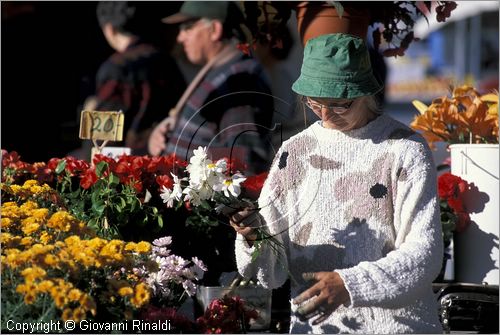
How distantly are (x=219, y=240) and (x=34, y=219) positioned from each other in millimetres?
978

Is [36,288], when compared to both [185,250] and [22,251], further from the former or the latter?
[185,250]

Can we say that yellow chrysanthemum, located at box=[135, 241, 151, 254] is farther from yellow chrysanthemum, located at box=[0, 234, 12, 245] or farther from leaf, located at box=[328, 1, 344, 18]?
leaf, located at box=[328, 1, 344, 18]

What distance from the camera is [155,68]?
5680 mm

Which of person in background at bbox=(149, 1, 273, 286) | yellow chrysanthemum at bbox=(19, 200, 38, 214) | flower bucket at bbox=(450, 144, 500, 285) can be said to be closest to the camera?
yellow chrysanthemum at bbox=(19, 200, 38, 214)

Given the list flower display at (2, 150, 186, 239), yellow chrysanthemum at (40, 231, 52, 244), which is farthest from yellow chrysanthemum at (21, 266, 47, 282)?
flower display at (2, 150, 186, 239)

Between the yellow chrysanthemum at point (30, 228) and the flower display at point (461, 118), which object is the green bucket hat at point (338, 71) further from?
the flower display at point (461, 118)

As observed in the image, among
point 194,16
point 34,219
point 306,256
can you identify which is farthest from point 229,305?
point 194,16

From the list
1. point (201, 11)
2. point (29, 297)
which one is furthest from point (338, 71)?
point (201, 11)

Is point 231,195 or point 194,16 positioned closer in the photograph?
point 231,195

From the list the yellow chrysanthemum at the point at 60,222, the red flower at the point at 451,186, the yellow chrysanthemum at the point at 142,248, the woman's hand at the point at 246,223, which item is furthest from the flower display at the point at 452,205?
the yellow chrysanthemum at the point at 60,222

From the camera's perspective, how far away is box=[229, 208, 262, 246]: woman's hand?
84.4 inches

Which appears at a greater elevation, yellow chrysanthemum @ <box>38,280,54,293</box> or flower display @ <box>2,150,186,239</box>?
flower display @ <box>2,150,186,239</box>

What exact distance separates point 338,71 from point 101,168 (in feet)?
3.91

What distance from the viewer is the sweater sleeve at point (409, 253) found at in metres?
2.05
